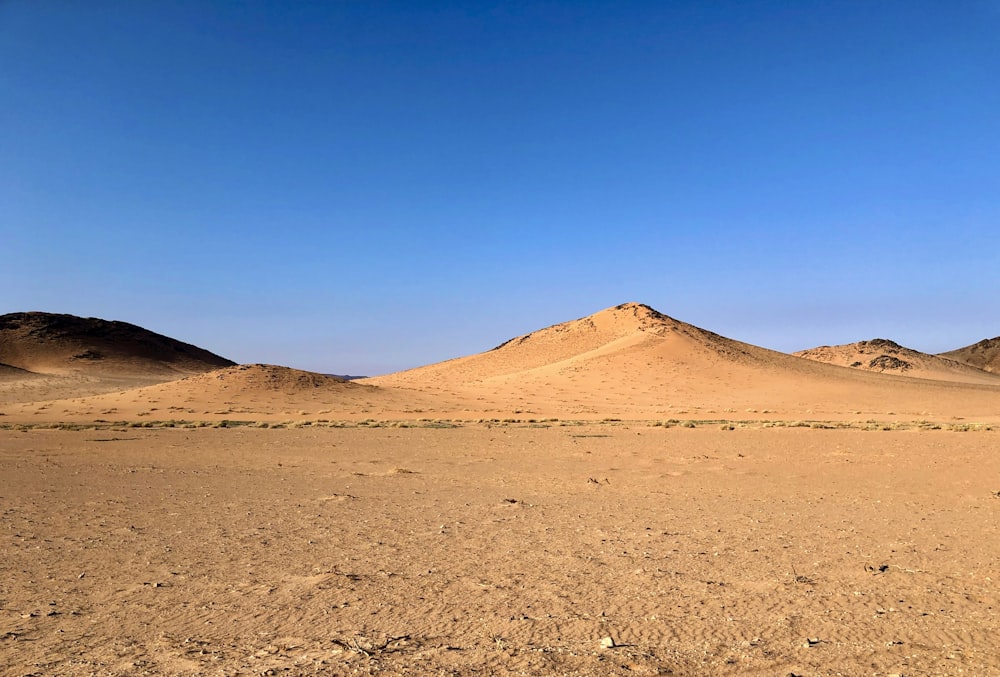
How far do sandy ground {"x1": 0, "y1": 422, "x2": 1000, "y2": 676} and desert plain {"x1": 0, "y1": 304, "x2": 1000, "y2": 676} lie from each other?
1.2 inches

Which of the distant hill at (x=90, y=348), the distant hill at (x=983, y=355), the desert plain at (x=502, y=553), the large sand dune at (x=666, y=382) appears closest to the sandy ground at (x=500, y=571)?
the desert plain at (x=502, y=553)

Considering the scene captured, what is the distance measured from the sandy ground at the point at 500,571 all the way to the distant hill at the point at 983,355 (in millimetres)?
127702

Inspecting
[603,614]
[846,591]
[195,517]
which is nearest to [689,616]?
[603,614]

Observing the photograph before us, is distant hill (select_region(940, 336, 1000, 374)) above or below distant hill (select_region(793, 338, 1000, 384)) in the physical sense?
above

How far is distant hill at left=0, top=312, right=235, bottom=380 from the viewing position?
3302 inches

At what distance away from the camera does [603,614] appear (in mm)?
5512

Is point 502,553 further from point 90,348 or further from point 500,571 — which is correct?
point 90,348

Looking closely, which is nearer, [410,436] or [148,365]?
[410,436]

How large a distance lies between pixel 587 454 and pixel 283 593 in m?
12.4

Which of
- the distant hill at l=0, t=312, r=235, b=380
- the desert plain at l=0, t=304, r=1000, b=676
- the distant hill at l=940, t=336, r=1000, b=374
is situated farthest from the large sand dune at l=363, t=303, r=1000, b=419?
the distant hill at l=940, t=336, r=1000, b=374

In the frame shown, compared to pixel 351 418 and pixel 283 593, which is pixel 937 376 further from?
pixel 283 593

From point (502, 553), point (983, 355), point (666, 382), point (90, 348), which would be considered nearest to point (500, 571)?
point (502, 553)

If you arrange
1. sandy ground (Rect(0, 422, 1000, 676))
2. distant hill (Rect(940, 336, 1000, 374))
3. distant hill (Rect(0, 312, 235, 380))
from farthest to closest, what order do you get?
distant hill (Rect(940, 336, 1000, 374)), distant hill (Rect(0, 312, 235, 380)), sandy ground (Rect(0, 422, 1000, 676))

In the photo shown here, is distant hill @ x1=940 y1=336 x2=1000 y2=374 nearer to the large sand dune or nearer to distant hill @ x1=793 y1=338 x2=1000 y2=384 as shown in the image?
distant hill @ x1=793 y1=338 x2=1000 y2=384
